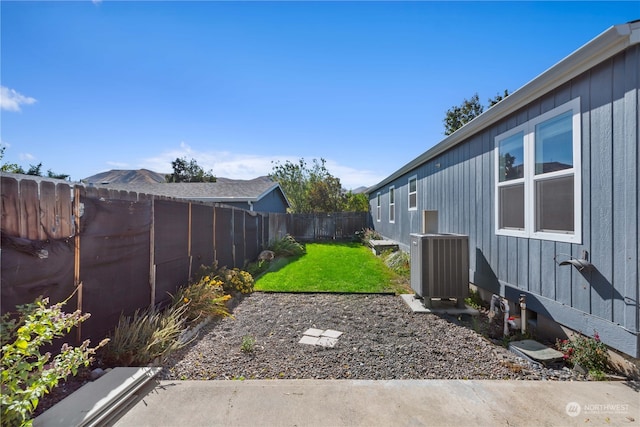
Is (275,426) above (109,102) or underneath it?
underneath

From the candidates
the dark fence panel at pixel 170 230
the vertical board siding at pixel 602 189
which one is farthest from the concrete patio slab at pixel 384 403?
the dark fence panel at pixel 170 230

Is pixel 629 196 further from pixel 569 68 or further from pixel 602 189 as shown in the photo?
pixel 569 68

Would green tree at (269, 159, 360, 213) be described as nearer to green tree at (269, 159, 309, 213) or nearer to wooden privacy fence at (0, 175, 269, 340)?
green tree at (269, 159, 309, 213)

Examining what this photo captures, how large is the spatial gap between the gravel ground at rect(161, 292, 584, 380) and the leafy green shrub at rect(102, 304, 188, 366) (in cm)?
18

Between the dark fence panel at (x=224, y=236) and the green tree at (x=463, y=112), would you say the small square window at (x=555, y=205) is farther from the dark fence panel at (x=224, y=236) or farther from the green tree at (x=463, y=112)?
the green tree at (x=463, y=112)

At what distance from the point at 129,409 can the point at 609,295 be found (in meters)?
4.38

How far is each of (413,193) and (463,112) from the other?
58.3 feet

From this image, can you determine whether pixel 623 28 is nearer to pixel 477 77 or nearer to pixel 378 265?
pixel 477 77

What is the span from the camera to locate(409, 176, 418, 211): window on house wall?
9375mm

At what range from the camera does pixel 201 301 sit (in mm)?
4484

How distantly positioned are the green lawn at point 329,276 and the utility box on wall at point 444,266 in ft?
4.55

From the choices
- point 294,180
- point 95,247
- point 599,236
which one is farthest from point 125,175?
point 599,236

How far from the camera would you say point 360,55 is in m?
7.31

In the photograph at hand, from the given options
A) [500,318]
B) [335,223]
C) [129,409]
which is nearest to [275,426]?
[129,409]
